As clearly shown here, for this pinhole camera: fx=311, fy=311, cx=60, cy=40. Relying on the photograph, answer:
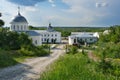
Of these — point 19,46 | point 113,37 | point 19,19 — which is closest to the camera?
point 19,46

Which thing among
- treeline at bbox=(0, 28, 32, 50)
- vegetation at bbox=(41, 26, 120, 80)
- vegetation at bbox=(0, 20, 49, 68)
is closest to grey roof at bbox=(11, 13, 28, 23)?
vegetation at bbox=(0, 20, 49, 68)

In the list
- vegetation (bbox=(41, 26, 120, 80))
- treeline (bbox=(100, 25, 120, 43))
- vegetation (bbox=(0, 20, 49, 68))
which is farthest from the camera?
treeline (bbox=(100, 25, 120, 43))

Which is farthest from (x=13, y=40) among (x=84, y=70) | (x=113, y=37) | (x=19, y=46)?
(x=84, y=70)

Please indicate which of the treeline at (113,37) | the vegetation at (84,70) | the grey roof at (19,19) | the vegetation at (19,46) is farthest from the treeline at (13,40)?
the grey roof at (19,19)

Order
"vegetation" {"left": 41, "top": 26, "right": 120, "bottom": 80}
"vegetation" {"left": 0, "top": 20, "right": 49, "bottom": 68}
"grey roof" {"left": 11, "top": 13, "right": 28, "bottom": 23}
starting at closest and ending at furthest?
"vegetation" {"left": 41, "top": 26, "right": 120, "bottom": 80}, "vegetation" {"left": 0, "top": 20, "right": 49, "bottom": 68}, "grey roof" {"left": 11, "top": 13, "right": 28, "bottom": 23}

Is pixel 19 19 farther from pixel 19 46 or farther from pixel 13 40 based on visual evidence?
pixel 19 46

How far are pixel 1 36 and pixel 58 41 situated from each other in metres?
43.9

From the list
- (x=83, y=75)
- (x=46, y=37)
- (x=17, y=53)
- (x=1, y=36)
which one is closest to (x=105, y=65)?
(x=83, y=75)

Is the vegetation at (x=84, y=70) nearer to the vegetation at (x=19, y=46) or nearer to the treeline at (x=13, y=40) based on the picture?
the vegetation at (x=19, y=46)

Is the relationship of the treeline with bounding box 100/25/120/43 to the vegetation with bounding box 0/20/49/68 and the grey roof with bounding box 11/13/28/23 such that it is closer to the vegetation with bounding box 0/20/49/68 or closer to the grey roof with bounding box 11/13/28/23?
the vegetation with bounding box 0/20/49/68

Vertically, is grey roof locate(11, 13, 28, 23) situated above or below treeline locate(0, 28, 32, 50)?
above

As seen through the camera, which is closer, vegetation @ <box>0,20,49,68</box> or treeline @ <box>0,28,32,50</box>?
vegetation @ <box>0,20,49,68</box>

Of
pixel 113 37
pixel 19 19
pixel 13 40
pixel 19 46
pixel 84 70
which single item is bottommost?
pixel 19 46

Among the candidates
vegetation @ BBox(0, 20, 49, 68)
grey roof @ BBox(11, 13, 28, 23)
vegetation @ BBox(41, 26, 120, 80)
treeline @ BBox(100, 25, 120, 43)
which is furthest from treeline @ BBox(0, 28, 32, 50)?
grey roof @ BBox(11, 13, 28, 23)
